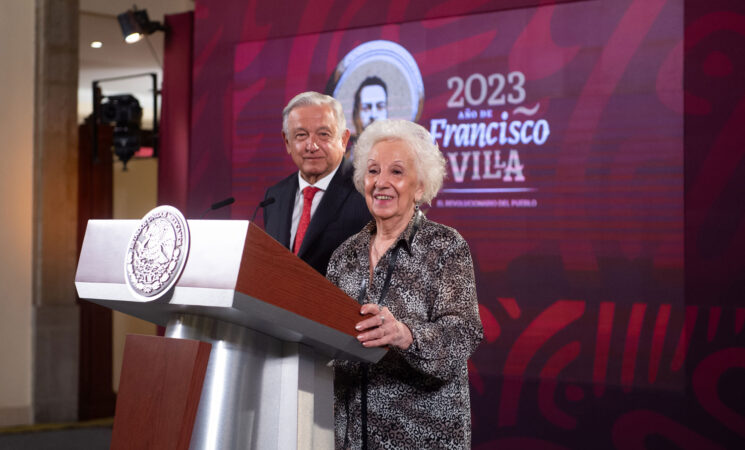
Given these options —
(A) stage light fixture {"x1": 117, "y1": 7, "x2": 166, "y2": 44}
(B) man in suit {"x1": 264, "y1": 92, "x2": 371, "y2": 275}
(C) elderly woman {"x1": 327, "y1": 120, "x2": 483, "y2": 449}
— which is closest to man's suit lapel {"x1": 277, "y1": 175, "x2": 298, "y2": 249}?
(B) man in suit {"x1": 264, "y1": 92, "x2": 371, "y2": 275}

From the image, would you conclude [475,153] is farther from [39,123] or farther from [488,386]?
[39,123]

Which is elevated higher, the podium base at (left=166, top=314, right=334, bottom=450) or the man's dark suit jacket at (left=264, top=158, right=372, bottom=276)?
the man's dark suit jacket at (left=264, top=158, right=372, bottom=276)

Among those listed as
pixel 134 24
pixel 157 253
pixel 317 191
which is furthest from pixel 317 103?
pixel 134 24

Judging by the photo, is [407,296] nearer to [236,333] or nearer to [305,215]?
[236,333]

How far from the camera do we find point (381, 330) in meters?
1.41

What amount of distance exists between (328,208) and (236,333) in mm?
1106

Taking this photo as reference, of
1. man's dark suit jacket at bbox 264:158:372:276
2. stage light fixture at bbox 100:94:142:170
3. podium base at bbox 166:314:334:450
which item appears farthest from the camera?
stage light fixture at bbox 100:94:142:170

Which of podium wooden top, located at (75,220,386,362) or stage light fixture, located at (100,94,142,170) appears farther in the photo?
stage light fixture, located at (100,94,142,170)

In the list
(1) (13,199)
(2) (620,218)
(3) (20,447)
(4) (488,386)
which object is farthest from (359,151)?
(1) (13,199)

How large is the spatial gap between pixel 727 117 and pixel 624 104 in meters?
0.49

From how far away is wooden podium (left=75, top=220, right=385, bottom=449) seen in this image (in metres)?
1.14

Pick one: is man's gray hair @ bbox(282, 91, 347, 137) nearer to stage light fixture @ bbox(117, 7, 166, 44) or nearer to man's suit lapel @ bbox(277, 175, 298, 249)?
man's suit lapel @ bbox(277, 175, 298, 249)

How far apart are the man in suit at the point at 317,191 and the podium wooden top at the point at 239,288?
0.93 metres

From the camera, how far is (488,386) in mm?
4484
